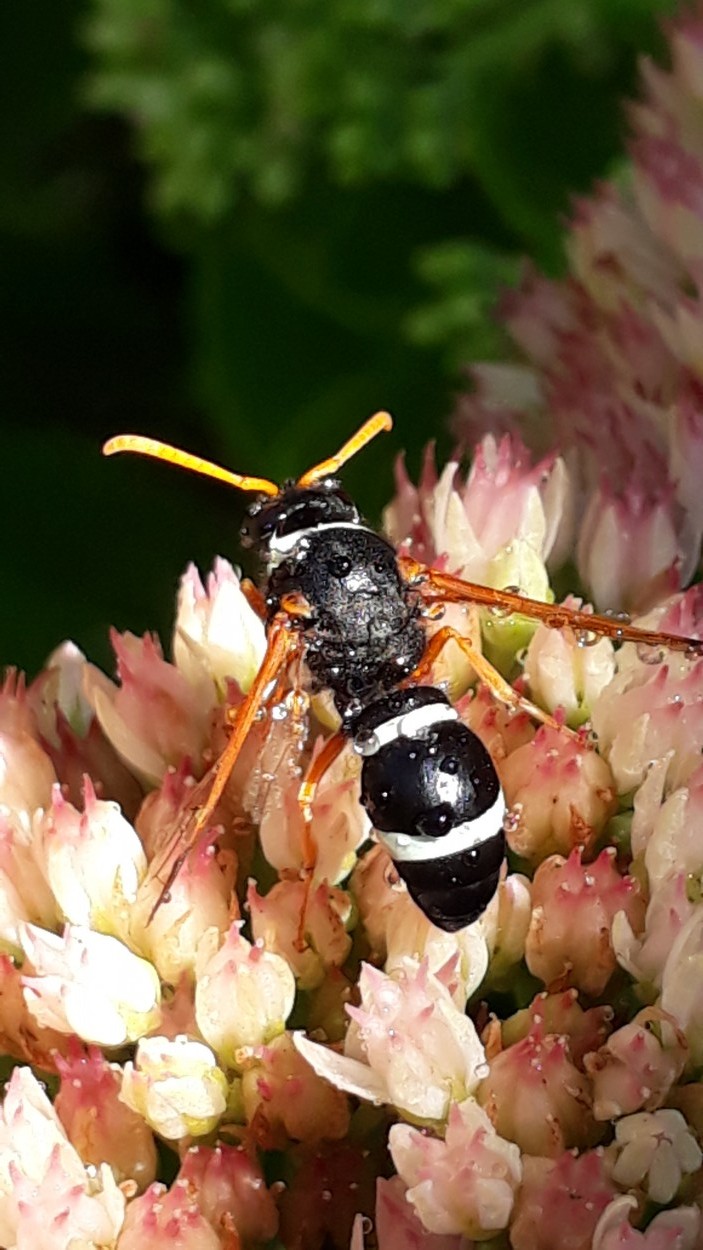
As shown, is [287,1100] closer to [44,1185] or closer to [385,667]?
[44,1185]

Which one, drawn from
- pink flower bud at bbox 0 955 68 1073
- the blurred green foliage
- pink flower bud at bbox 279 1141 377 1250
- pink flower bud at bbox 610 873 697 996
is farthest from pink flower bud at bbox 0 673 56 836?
the blurred green foliage

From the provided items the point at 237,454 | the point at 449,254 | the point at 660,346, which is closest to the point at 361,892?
the point at 660,346

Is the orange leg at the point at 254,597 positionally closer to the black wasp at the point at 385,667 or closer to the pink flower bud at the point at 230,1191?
the black wasp at the point at 385,667

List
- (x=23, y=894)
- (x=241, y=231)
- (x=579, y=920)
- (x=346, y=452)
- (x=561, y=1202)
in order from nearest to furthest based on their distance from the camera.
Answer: (x=561, y=1202) < (x=579, y=920) < (x=23, y=894) < (x=346, y=452) < (x=241, y=231)

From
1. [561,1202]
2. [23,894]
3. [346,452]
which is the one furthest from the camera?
[346,452]

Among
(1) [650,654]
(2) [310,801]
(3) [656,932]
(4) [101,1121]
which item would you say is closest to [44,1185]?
(4) [101,1121]

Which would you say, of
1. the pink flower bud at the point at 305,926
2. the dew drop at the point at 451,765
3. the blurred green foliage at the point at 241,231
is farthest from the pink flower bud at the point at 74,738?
the blurred green foliage at the point at 241,231
